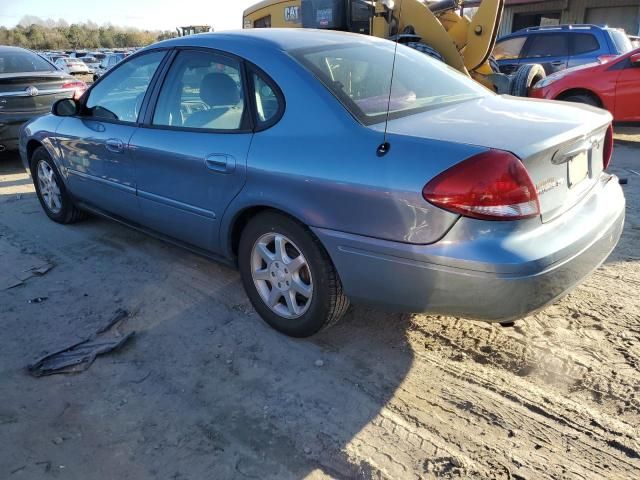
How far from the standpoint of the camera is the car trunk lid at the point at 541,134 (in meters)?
2.31

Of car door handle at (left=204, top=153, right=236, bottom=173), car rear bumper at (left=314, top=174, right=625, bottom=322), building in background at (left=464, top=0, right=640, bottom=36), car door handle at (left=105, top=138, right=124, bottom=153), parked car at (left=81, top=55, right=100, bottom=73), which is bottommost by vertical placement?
parked car at (left=81, top=55, right=100, bottom=73)

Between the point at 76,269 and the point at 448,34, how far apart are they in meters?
6.46

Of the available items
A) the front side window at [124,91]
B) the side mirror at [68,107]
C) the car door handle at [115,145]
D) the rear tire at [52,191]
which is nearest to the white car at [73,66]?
the rear tire at [52,191]

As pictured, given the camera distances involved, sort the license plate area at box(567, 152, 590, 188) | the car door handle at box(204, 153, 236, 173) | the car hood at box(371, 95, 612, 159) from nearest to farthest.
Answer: the car hood at box(371, 95, 612, 159), the license plate area at box(567, 152, 590, 188), the car door handle at box(204, 153, 236, 173)

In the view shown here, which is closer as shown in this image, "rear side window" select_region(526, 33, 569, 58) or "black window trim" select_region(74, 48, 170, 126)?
"black window trim" select_region(74, 48, 170, 126)

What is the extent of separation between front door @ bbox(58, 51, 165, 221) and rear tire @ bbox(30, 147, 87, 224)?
0.37 m

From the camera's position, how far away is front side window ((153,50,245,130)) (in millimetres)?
3108

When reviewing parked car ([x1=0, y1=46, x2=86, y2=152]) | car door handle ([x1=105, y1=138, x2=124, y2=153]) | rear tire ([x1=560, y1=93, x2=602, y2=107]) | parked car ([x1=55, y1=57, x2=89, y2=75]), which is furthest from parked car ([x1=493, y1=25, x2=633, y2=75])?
parked car ([x1=55, y1=57, x2=89, y2=75])

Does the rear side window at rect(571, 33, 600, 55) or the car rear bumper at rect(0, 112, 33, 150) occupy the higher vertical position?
the rear side window at rect(571, 33, 600, 55)

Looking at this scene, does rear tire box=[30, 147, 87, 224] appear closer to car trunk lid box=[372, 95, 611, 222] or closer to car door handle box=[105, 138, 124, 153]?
car door handle box=[105, 138, 124, 153]

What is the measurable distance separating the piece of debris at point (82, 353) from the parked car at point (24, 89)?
17.1 feet

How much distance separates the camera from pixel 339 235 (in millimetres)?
2559

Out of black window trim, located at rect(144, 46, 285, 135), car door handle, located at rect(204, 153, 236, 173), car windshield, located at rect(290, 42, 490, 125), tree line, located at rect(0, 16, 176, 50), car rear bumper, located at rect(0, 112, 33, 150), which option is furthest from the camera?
tree line, located at rect(0, 16, 176, 50)

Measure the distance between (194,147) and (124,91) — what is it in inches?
46.5
